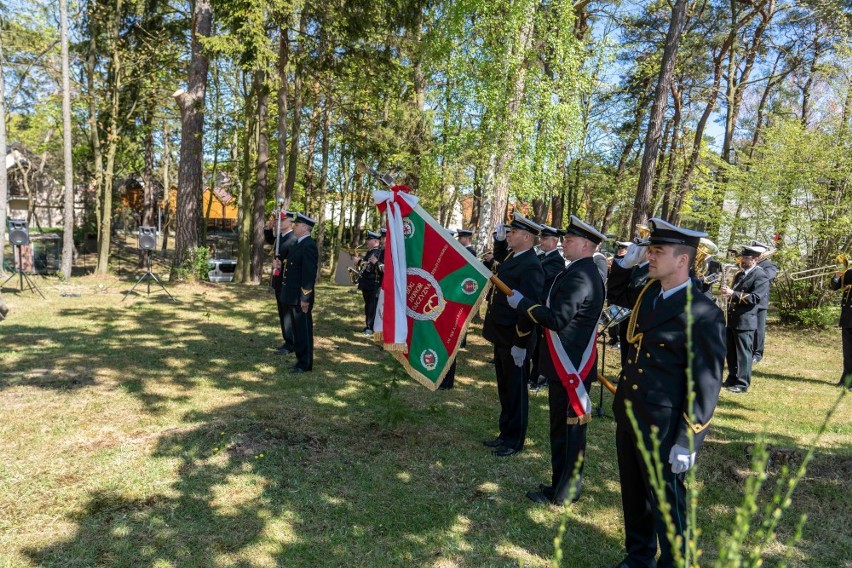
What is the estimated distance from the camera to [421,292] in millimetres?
5441

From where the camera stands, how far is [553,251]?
7.14 meters

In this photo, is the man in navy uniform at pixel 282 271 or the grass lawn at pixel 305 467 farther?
the man in navy uniform at pixel 282 271

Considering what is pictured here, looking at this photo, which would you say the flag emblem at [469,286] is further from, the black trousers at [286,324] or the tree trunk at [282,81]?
the tree trunk at [282,81]

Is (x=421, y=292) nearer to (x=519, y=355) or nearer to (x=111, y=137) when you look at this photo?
(x=519, y=355)

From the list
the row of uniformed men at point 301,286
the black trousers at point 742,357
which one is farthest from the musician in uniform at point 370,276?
the black trousers at point 742,357

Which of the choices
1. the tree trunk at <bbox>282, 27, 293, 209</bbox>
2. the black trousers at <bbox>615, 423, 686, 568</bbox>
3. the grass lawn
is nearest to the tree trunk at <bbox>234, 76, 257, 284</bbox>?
the tree trunk at <bbox>282, 27, 293, 209</bbox>

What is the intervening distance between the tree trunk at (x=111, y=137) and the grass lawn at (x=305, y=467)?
11072 mm

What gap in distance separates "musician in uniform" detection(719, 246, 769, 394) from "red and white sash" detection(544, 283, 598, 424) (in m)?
5.01

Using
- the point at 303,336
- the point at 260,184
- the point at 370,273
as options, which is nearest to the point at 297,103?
the point at 260,184

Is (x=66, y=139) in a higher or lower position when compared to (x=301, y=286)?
higher

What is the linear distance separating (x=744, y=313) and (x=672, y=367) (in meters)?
6.42

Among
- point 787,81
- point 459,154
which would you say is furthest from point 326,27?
point 787,81

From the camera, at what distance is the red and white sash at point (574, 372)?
14.6 feet

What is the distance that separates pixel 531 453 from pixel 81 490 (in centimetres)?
406
